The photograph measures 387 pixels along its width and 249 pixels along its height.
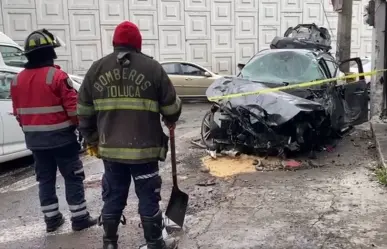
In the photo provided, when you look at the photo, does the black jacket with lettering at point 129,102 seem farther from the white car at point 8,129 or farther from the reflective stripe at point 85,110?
the white car at point 8,129

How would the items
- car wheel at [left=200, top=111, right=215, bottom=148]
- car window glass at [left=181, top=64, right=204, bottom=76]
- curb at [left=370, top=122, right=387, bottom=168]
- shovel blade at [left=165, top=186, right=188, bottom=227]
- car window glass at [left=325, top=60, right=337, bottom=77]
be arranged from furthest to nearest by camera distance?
car window glass at [left=181, top=64, right=204, bottom=76] → car window glass at [left=325, top=60, right=337, bottom=77] → car wheel at [left=200, top=111, right=215, bottom=148] → curb at [left=370, top=122, right=387, bottom=168] → shovel blade at [left=165, top=186, right=188, bottom=227]

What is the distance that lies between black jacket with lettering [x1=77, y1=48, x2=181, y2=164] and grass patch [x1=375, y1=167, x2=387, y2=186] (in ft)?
10.3

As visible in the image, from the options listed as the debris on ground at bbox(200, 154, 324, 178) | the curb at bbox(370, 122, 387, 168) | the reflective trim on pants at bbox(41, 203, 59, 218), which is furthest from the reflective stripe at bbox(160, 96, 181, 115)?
the curb at bbox(370, 122, 387, 168)

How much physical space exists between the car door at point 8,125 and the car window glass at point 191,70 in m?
8.59

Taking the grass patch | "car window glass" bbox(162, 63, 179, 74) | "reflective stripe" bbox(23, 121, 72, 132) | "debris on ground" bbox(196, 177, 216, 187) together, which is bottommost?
"debris on ground" bbox(196, 177, 216, 187)

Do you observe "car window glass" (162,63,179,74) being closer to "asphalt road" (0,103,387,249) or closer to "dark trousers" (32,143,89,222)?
"asphalt road" (0,103,387,249)

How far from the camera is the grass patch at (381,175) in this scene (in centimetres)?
546

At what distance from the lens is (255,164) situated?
6430 mm

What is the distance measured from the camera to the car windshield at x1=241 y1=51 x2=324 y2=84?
7434 mm

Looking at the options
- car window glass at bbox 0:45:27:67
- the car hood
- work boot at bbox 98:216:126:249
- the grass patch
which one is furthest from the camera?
car window glass at bbox 0:45:27:67

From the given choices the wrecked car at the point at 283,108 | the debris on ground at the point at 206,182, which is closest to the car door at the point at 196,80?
the wrecked car at the point at 283,108

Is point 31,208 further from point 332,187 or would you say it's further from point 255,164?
point 332,187

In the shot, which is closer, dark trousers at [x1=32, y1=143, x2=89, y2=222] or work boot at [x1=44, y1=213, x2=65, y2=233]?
dark trousers at [x1=32, y1=143, x2=89, y2=222]

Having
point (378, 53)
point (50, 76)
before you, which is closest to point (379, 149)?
point (378, 53)
